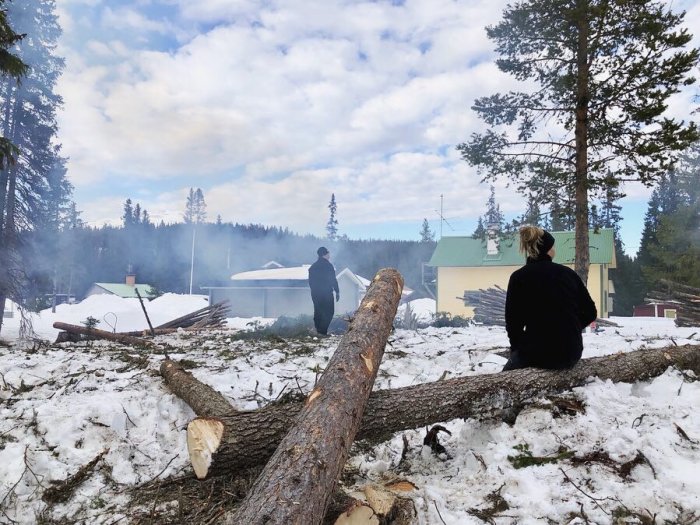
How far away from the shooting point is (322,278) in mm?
10336

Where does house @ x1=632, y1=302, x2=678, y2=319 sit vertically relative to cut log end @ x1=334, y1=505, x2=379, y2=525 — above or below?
below

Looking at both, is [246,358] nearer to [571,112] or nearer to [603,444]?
[603,444]

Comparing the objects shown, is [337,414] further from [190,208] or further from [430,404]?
[190,208]

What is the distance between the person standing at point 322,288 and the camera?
1036cm

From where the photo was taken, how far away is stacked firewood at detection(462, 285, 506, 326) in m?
16.2

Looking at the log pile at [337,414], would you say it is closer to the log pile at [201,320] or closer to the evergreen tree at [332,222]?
the log pile at [201,320]

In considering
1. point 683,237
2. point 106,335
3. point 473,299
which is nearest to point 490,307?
point 473,299

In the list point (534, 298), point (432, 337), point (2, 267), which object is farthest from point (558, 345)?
point (2, 267)

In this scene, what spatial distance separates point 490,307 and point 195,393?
14208 millimetres

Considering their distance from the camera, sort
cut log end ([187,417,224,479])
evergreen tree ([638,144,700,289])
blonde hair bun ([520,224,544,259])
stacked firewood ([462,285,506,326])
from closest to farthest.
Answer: cut log end ([187,417,224,479]) → blonde hair bun ([520,224,544,259]) → stacked firewood ([462,285,506,326]) → evergreen tree ([638,144,700,289])

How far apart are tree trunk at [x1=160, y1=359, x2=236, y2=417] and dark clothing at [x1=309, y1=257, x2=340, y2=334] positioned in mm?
5231

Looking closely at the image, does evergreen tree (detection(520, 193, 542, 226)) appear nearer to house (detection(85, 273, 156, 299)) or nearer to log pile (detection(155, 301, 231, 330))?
log pile (detection(155, 301, 231, 330))

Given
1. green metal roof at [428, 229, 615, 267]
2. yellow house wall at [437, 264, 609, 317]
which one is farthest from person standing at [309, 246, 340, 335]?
yellow house wall at [437, 264, 609, 317]

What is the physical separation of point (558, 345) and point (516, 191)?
8.62 meters
